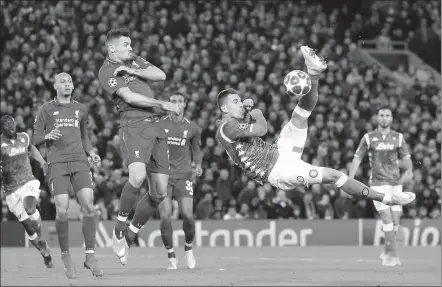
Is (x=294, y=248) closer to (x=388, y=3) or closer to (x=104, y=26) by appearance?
(x=104, y=26)

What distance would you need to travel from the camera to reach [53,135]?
1319cm

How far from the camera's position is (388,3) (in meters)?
31.5

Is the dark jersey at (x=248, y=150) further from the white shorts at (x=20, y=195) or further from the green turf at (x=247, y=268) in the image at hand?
the white shorts at (x=20, y=195)

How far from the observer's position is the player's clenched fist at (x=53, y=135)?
13.2m

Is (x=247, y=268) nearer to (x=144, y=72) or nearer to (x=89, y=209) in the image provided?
(x=89, y=209)

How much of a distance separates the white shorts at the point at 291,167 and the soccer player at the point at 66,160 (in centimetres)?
270

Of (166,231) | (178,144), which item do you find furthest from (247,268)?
(178,144)

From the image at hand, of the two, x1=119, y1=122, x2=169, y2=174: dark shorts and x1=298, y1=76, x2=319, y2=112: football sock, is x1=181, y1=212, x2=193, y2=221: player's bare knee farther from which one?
x1=298, y1=76, x2=319, y2=112: football sock

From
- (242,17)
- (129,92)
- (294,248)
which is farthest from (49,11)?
(129,92)

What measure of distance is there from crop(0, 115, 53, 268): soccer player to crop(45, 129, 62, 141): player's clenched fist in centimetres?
239

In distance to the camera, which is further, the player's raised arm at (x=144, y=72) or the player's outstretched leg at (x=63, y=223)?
the player's outstretched leg at (x=63, y=223)

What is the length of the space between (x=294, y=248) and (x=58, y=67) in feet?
25.2

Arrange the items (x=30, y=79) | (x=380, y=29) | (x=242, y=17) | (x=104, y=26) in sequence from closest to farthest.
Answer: (x=30, y=79) → (x=104, y=26) → (x=242, y=17) → (x=380, y=29)

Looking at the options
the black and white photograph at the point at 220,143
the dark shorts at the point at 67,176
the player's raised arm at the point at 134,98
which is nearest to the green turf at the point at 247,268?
the black and white photograph at the point at 220,143
